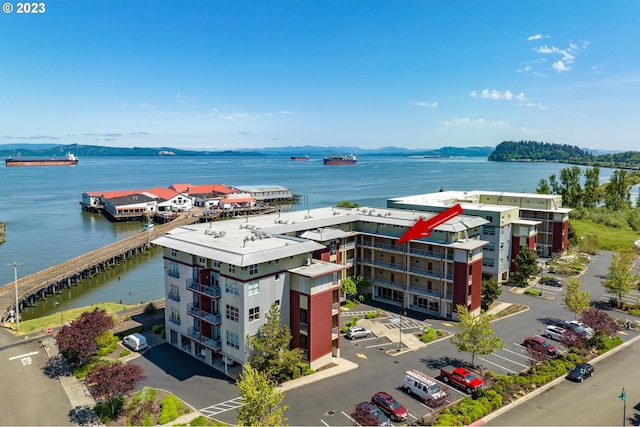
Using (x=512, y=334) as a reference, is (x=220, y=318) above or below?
above


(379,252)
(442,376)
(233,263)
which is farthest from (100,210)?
(442,376)

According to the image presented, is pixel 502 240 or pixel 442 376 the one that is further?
pixel 502 240

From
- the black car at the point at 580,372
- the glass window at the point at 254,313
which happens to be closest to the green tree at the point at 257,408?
the glass window at the point at 254,313

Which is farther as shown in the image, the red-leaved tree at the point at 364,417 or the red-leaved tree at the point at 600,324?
the red-leaved tree at the point at 600,324

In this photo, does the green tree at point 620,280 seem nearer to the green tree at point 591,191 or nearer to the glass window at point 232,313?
the glass window at point 232,313

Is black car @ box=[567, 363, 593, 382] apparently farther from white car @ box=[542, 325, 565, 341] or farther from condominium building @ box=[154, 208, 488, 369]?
condominium building @ box=[154, 208, 488, 369]

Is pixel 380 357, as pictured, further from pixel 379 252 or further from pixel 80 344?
pixel 80 344
